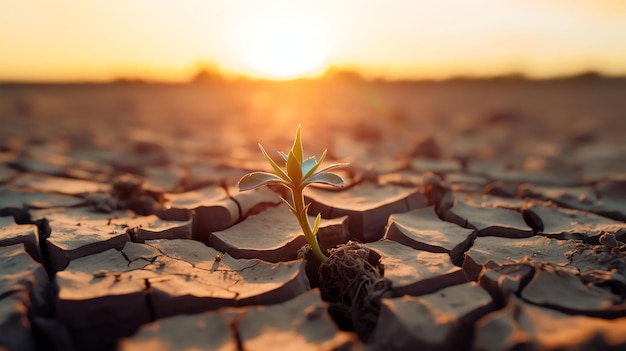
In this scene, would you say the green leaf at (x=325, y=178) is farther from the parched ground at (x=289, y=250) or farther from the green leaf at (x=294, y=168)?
the parched ground at (x=289, y=250)

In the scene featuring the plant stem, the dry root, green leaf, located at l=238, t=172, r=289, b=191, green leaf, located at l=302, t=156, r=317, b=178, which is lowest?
the dry root

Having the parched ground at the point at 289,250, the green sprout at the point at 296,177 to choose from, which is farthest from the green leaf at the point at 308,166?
the parched ground at the point at 289,250

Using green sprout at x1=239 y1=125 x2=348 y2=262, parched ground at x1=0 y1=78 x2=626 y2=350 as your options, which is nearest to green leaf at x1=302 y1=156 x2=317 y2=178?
green sprout at x1=239 y1=125 x2=348 y2=262

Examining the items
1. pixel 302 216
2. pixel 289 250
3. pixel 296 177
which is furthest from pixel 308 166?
pixel 289 250

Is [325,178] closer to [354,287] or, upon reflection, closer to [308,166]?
[308,166]

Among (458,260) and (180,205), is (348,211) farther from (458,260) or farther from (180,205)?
(180,205)

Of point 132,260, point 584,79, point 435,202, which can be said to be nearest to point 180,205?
point 132,260

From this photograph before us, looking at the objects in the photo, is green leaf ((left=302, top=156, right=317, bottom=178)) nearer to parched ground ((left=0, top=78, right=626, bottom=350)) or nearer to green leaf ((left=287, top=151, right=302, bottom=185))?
green leaf ((left=287, top=151, right=302, bottom=185))
